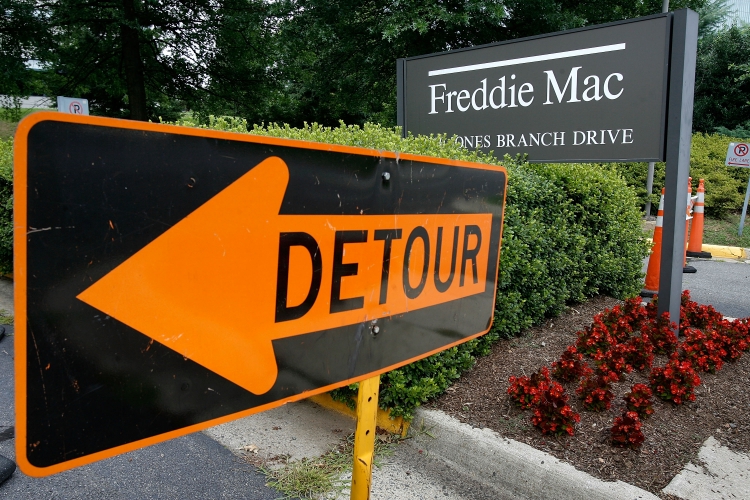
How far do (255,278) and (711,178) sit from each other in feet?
56.2

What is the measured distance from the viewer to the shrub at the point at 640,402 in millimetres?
2977

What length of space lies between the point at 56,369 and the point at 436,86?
5007 millimetres

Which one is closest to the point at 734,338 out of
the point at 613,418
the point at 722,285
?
the point at 613,418

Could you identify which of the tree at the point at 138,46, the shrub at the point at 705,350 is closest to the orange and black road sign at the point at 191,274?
the shrub at the point at 705,350

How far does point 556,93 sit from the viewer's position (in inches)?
183

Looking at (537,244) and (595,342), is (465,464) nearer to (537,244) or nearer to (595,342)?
(595,342)

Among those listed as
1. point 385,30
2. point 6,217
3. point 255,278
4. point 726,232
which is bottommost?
point 726,232

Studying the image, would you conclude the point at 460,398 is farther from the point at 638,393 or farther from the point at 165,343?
the point at 165,343

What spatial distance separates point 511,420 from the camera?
120 inches

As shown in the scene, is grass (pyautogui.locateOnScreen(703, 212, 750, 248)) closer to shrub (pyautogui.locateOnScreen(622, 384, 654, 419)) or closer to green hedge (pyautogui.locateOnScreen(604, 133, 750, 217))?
green hedge (pyautogui.locateOnScreen(604, 133, 750, 217))

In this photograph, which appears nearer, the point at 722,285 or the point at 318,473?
the point at 318,473

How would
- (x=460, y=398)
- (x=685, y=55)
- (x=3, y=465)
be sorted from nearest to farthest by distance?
1. (x=3, y=465)
2. (x=460, y=398)
3. (x=685, y=55)

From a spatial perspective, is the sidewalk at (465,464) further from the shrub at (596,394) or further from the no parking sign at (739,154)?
the no parking sign at (739,154)

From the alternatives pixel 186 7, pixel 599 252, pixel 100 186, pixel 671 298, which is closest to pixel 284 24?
pixel 186 7
